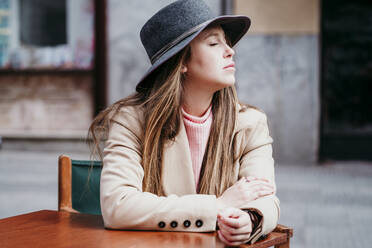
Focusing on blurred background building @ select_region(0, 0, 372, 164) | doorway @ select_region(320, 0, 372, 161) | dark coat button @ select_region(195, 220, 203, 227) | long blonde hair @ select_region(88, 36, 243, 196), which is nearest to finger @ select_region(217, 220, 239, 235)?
dark coat button @ select_region(195, 220, 203, 227)

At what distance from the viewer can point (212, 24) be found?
7.88 ft

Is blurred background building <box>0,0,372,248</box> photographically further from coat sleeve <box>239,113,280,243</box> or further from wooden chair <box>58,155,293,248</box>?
coat sleeve <box>239,113,280,243</box>

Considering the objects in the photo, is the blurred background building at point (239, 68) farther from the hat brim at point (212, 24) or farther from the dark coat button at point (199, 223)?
the dark coat button at point (199, 223)

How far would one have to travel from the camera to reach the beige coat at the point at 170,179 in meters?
2.04

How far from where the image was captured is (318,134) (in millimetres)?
9375

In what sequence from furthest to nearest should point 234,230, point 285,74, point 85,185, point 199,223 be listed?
point 285,74
point 85,185
point 199,223
point 234,230

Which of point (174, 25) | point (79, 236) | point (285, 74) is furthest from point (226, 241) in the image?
point (285, 74)

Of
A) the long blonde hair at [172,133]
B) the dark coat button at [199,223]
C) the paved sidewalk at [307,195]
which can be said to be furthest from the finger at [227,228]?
the paved sidewalk at [307,195]

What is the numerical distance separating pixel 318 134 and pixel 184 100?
7253mm

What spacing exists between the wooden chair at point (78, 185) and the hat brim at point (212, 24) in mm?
500

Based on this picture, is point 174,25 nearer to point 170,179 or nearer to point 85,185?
point 170,179

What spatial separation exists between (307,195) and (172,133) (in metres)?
4.71

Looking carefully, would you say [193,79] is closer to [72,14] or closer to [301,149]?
[301,149]

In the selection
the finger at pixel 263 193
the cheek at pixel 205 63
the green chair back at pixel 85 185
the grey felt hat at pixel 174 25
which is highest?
the grey felt hat at pixel 174 25
